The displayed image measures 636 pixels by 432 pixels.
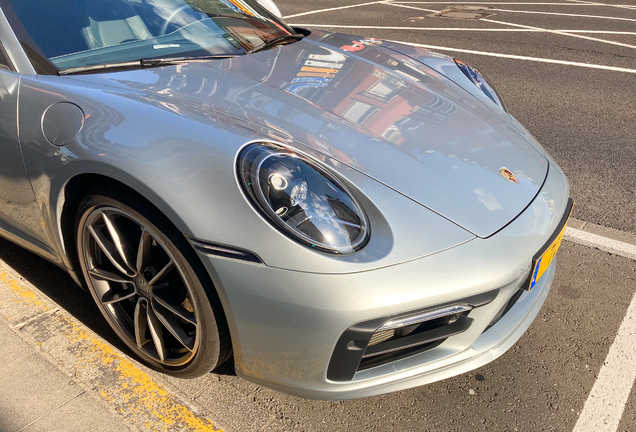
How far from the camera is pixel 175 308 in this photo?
1.93 metres

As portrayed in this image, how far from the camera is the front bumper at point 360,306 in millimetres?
1579

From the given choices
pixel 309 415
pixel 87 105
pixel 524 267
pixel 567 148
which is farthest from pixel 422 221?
pixel 567 148

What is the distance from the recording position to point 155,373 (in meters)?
2.19

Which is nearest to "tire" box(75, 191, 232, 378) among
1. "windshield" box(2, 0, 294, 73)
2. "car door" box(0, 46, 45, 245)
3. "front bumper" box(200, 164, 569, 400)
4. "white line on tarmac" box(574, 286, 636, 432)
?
"front bumper" box(200, 164, 569, 400)

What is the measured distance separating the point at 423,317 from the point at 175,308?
2.82 feet

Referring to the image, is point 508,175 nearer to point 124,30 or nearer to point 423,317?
point 423,317

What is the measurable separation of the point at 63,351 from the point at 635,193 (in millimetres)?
3389

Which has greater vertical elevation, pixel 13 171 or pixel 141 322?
pixel 13 171

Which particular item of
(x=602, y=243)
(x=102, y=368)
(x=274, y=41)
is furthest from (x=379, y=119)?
(x=602, y=243)

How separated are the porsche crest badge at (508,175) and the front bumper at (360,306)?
0.17 m

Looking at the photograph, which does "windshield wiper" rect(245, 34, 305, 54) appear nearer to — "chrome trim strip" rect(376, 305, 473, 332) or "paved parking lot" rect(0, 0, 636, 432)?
"paved parking lot" rect(0, 0, 636, 432)

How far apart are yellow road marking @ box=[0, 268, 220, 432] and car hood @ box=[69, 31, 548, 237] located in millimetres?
1052

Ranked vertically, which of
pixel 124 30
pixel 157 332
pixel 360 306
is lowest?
pixel 157 332

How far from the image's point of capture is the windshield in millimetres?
2209
